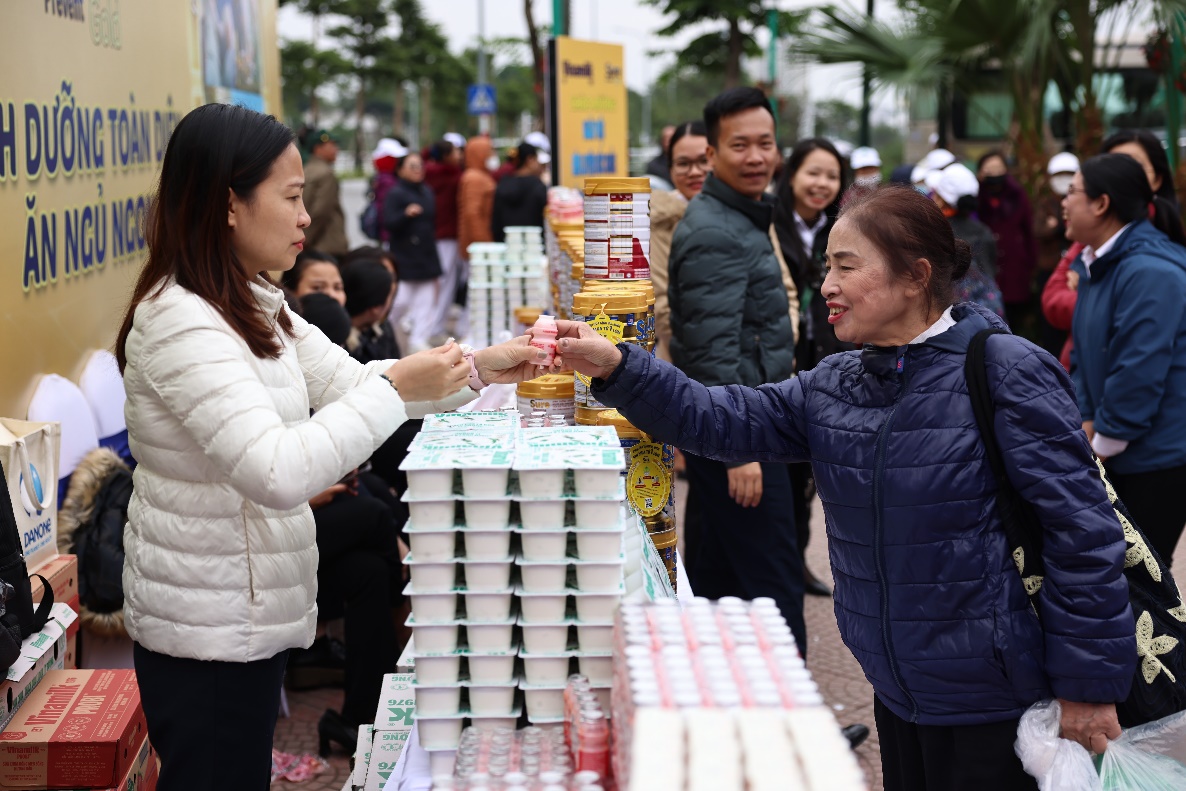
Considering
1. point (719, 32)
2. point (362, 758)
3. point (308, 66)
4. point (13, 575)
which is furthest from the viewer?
point (308, 66)

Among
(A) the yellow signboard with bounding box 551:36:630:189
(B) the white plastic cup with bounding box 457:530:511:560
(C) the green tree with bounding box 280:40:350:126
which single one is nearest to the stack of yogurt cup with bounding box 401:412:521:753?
(B) the white plastic cup with bounding box 457:530:511:560

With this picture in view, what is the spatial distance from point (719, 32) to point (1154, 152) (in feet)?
90.0

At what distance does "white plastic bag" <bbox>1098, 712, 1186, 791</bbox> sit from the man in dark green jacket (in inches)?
71.2

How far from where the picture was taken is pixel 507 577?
7.47ft

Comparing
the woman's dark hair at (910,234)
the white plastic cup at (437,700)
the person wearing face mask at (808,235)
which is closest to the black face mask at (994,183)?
the person wearing face mask at (808,235)

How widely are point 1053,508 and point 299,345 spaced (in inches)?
71.0

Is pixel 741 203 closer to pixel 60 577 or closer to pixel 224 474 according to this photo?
pixel 224 474

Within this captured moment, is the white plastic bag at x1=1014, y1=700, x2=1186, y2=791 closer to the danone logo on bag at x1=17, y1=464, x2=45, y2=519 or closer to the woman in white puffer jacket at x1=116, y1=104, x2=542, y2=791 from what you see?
the woman in white puffer jacket at x1=116, y1=104, x2=542, y2=791

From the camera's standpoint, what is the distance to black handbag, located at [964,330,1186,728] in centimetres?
249

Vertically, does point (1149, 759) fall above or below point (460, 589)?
below

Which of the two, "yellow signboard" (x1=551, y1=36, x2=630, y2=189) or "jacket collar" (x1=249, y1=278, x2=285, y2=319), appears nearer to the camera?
"jacket collar" (x1=249, y1=278, x2=285, y2=319)

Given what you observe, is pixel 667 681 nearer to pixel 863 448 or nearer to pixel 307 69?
pixel 863 448

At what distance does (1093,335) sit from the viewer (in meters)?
4.49

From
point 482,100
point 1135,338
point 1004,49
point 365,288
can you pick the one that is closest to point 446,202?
point 1004,49
